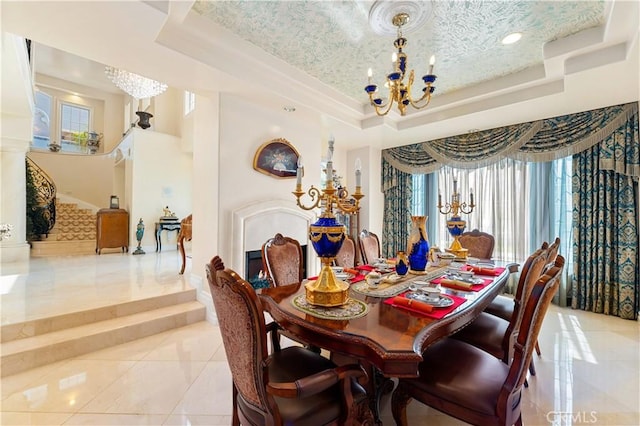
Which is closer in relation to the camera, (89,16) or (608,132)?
(89,16)

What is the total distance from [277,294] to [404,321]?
0.79 meters

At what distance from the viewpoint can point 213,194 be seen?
3.08 m

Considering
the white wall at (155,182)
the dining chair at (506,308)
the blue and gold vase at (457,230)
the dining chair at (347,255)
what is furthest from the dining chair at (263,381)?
the white wall at (155,182)

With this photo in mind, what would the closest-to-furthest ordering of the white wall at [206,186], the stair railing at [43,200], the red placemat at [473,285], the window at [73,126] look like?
the red placemat at [473,285] → the white wall at [206,186] → the stair railing at [43,200] → the window at [73,126]

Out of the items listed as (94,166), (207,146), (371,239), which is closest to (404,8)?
(371,239)

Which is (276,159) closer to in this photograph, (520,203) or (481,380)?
(481,380)

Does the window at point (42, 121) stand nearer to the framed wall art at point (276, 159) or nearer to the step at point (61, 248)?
the step at point (61, 248)

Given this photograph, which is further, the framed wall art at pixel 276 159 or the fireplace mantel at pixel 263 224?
the framed wall art at pixel 276 159

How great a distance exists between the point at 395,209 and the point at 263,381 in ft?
15.0

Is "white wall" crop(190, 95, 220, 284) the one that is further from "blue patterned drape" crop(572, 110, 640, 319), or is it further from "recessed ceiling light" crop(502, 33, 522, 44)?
"blue patterned drape" crop(572, 110, 640, 319)

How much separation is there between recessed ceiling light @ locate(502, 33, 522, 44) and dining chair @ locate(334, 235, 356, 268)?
7.60ft

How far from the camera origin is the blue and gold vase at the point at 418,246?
2010 millimetres

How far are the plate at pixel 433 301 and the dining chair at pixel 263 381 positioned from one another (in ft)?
1.78

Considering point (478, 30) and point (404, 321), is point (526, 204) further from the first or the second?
point (404, 321)
